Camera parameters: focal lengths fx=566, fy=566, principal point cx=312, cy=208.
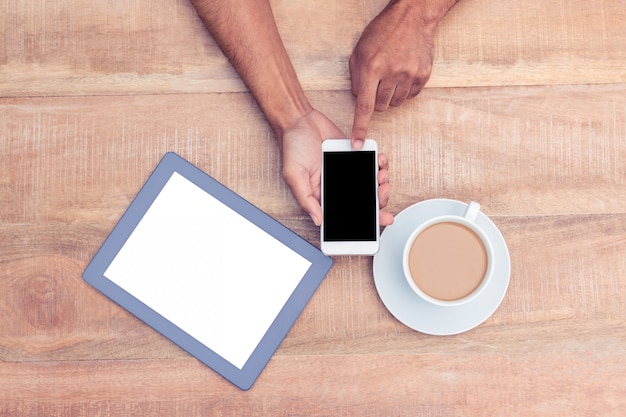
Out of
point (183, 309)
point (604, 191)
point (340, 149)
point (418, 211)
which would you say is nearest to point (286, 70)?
point (340, 149)

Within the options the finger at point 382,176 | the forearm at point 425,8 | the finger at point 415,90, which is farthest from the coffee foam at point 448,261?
the forearm at point 425,8

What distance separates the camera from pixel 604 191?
0.90 meters

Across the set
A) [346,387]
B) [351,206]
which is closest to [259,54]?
[351,206]

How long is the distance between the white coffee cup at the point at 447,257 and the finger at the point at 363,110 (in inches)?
6.3

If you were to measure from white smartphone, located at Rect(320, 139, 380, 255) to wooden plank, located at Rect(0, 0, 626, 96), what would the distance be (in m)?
0.16

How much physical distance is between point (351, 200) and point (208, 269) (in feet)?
0.85

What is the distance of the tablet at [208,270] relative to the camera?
34.8 inches

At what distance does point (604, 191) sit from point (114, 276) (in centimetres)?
79

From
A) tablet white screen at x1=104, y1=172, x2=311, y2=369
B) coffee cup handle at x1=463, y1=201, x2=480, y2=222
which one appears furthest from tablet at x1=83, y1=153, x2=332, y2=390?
coffee cup handle at x1=463, y1=201, x2=480, y2=222

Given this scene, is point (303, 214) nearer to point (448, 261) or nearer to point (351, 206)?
point (351, 206)

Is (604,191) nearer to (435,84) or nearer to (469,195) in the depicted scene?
(469,195)

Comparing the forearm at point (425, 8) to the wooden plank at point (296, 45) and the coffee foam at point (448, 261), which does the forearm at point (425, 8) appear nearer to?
the wooden plank at point (296, 45)

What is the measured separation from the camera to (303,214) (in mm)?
912

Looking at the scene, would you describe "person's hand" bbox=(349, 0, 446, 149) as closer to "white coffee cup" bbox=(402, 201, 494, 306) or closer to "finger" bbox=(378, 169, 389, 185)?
"finger" bbox=(378, 169, 389, 185)
